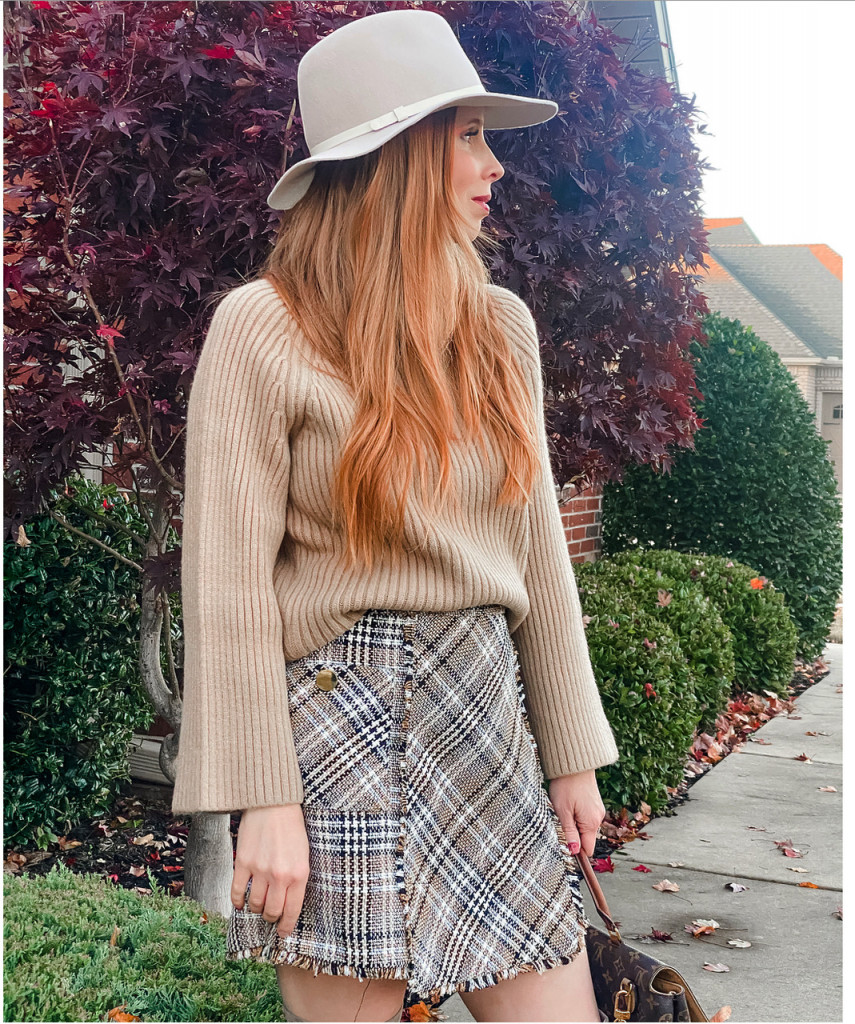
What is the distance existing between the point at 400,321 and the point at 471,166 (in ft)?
1.07

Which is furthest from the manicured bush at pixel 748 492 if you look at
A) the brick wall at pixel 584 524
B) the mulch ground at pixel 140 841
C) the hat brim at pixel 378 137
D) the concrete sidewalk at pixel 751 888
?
the hat brim at pixel 378 137

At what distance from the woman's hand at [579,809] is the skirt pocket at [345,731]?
42 centimetres

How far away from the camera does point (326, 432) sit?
5.15ft

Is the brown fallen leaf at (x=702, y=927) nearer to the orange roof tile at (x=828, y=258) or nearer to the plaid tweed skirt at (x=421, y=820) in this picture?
the plaid tweed skirt at (x=421, y=820)

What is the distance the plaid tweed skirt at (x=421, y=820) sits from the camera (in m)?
1.51

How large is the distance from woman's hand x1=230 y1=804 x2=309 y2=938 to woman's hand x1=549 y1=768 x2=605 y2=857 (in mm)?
553

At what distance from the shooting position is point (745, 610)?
6.71m

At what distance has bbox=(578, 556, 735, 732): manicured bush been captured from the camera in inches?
217

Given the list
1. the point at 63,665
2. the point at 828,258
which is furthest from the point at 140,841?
the point at 828,258

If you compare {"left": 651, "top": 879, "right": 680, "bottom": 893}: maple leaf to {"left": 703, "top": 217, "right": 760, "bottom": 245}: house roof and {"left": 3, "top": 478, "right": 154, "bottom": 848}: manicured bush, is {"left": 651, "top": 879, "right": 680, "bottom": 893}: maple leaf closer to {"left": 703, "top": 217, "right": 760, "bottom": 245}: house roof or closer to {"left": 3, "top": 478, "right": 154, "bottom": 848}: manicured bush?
{"left": 3, "top": 478, "right": 154, "bottom": 848}: manicured bush

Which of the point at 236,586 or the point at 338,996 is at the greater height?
the point at 236,586

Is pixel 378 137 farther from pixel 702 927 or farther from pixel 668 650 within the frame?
pixel 668 650

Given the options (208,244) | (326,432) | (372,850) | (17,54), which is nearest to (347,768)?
(372,850)

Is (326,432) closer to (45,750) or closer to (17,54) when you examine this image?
(17,54)
